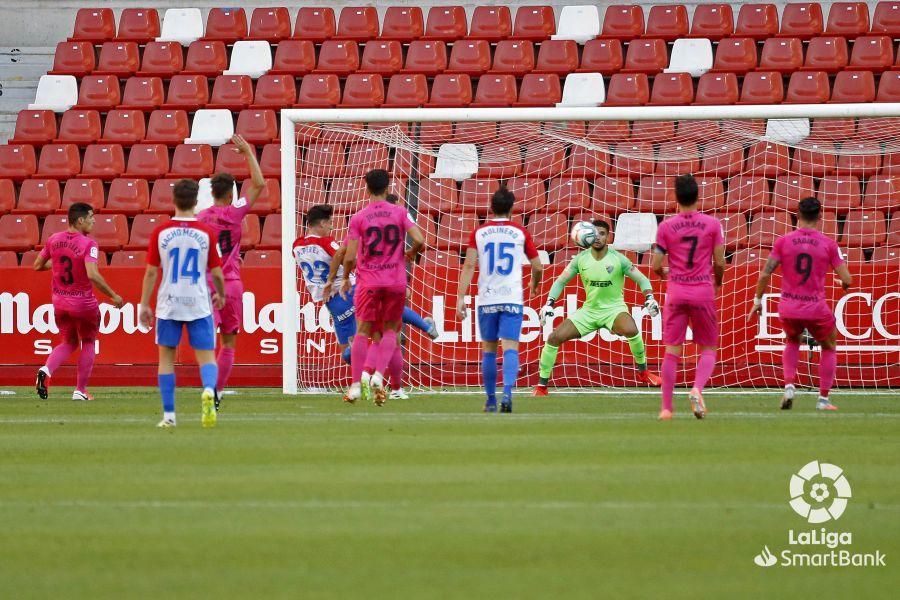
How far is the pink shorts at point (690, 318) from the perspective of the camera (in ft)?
38.5

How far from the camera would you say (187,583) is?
5199 mm

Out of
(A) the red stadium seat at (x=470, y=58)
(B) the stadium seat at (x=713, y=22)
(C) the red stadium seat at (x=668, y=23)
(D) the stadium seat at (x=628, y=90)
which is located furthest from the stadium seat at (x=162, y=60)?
(B) the stadium seat at (x=713, y=22)

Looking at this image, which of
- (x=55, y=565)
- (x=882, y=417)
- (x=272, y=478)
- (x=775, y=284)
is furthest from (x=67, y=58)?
(x=55, y=565)

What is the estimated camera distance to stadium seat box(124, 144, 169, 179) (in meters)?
20.4

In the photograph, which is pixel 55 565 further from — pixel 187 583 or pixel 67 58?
pixel 67 58

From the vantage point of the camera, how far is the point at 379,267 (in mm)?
13414

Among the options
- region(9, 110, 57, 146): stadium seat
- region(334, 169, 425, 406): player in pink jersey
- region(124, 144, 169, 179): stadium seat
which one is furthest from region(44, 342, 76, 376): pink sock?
region(9, 110, 57, 146): stadium seat

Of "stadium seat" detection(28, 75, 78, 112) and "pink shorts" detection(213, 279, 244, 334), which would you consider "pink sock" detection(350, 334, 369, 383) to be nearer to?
"pink shorts" detection(213, 279, 244, 334)

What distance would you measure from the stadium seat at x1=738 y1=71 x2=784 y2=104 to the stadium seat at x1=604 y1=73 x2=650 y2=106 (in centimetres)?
128

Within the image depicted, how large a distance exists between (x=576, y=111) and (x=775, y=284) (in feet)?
10.3

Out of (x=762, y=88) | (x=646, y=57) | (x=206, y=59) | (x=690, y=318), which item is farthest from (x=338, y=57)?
(x=690, y=318)

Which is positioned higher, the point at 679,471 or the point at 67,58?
the point at 67,58

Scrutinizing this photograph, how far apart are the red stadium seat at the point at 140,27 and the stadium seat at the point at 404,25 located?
348cm

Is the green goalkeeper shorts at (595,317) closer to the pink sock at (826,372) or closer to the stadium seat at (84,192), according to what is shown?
the pink sock at (826,372)
